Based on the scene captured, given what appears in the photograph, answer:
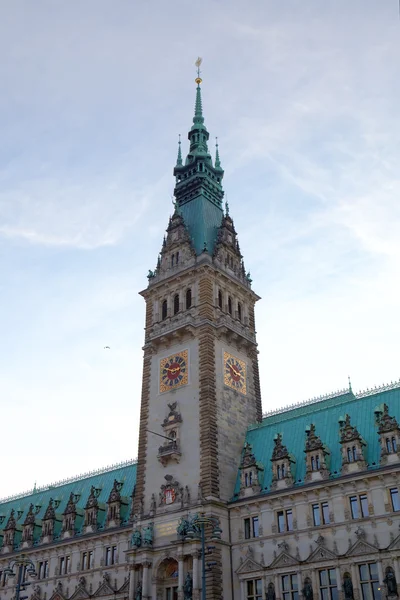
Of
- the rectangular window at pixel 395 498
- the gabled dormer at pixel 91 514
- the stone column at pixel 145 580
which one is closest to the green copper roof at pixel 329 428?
the rectangular window at pixel 395 498

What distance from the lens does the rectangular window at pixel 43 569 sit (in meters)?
77.5

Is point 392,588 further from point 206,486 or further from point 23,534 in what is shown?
point 23,534

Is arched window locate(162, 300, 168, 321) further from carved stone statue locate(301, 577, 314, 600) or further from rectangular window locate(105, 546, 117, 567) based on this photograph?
carved stone statue locate(301, 577, 314, 600)

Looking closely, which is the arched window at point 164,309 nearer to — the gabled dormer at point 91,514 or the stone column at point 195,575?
the gabled dormer at point 91,514

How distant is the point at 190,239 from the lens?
3083 inches

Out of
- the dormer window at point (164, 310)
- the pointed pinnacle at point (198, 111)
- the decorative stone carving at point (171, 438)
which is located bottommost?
the decorative stone carving at point (171, 438)

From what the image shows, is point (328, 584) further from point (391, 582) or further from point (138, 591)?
point (138, 591)

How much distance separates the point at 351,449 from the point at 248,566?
13646 millimetres

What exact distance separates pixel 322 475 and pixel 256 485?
23.5ft

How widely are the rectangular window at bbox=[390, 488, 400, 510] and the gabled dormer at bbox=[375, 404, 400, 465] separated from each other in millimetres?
2183

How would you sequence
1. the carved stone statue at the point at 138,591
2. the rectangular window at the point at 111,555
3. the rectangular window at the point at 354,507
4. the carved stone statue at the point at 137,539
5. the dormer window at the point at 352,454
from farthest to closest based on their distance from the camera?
1. the rectangular window at the point at 111,555
2. the carved stone statue at the point at 137,539
3. the carved stone statue at the point at 138,591
4. the dormer window at the point at 352,454
5. the rectangular window at the point at 354,507

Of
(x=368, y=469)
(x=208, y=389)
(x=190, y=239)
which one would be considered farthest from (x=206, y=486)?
(x=190, y=239)

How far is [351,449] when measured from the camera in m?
56.8

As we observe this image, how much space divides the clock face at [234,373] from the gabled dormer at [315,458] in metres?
12.7
